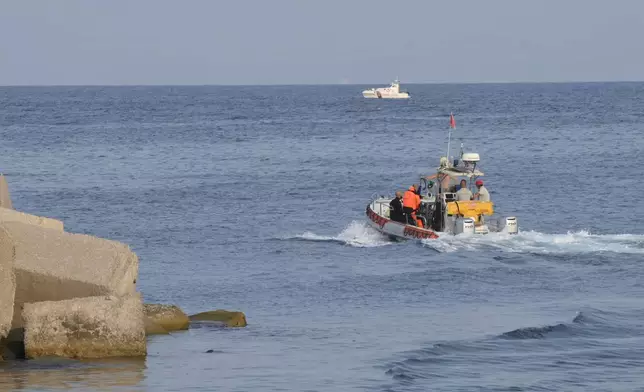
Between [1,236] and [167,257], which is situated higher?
[1,236]

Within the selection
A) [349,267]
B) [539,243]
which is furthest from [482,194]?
[349,267]

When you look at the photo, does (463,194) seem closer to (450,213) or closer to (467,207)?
(467,207)

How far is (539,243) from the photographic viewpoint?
29906mm

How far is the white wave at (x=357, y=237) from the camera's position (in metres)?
31.4

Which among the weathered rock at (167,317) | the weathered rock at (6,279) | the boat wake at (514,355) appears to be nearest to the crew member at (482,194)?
the boat wake at (514,355)

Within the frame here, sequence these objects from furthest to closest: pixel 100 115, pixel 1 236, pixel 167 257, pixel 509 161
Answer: pixel 100 115 → pixel 509 161 → pixel 167 257 → pixel 1 236

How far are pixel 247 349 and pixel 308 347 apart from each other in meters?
0.95

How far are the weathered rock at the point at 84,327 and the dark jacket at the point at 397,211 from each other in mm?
15066

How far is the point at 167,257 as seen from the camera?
28750mm

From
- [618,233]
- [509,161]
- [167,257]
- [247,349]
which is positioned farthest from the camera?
[509,161]

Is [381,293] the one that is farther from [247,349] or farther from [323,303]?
[247,349]

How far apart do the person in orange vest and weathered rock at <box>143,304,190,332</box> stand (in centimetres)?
1216

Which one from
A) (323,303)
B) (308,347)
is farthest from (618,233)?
(308,347)

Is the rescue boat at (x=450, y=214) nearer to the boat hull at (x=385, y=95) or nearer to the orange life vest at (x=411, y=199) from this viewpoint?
the orange life vest at (x=411, y=199)
